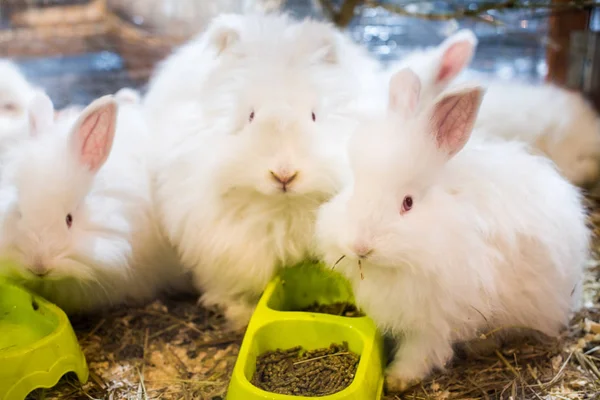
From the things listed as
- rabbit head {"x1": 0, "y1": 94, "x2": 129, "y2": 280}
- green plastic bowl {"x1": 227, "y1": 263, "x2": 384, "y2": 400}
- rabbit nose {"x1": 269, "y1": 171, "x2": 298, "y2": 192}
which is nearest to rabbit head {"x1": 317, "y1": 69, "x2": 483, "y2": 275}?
rabbit nose {"x1": 269, "y1": 171, "x2": 298, "y2": 192}

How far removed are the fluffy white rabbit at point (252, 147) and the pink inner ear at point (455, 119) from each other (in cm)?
34

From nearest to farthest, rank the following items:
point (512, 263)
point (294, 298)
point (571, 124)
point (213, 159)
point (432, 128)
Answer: point (432, 128) → point (512, 263) → point (213, 159) → point (294, 298) → point (571, 124)

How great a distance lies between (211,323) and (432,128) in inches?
45.7

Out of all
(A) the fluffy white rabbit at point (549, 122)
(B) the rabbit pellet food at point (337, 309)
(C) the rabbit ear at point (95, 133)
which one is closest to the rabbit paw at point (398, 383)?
(B) the rabbit pellet food at point (337, 309)

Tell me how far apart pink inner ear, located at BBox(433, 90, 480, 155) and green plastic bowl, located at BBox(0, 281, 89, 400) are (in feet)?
4.23

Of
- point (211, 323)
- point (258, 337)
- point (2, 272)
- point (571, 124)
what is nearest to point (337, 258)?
point (258, 337)

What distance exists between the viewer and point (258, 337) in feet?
6.10

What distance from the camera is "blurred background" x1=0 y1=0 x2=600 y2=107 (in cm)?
292

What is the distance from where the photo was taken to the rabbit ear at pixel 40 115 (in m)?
2.11

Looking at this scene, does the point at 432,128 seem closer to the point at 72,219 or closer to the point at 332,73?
the point at 332,73

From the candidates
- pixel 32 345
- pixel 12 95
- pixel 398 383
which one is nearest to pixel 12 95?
pixel 12 95

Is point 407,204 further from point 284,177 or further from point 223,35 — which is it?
point 223,35

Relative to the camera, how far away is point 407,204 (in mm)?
1567

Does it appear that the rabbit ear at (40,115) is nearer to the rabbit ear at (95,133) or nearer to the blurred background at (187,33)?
the rabbit ear at (95,133)
